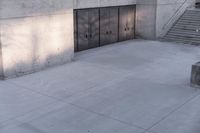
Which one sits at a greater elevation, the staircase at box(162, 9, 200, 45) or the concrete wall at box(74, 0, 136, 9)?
the concrete wall at box(74, 0, 136, 9)

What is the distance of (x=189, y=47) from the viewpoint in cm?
1628

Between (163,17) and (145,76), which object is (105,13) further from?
(145,76)

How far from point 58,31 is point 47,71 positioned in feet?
6.04

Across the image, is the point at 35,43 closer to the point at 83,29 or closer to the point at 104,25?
the point at 83,29

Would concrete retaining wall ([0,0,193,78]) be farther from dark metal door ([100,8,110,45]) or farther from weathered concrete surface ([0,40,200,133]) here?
dark metal door ([100,8,110,45])

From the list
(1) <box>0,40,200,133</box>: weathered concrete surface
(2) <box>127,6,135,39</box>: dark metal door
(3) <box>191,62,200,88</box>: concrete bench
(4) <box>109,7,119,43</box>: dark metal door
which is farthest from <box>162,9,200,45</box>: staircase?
(3) <box>191,62,200,88</box>: concrete bench

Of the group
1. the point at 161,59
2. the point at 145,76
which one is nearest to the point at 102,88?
the point at 145,76

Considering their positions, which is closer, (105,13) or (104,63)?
(104,63)

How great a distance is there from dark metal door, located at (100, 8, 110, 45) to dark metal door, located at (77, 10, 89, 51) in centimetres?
122

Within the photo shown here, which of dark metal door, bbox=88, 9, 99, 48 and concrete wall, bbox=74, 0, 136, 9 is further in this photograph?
dark metal door, bbox=88, 9, 99, 48

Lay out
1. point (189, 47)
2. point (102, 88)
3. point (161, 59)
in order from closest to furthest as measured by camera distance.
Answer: point (102, 88) → point (161, 59) → point (189, 47)

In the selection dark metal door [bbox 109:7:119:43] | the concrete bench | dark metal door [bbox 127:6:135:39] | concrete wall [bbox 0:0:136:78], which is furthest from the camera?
dark metal door [bbox 127:6:135:39]

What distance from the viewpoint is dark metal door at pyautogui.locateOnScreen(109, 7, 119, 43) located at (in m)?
17.1

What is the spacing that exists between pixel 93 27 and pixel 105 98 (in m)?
7.72
